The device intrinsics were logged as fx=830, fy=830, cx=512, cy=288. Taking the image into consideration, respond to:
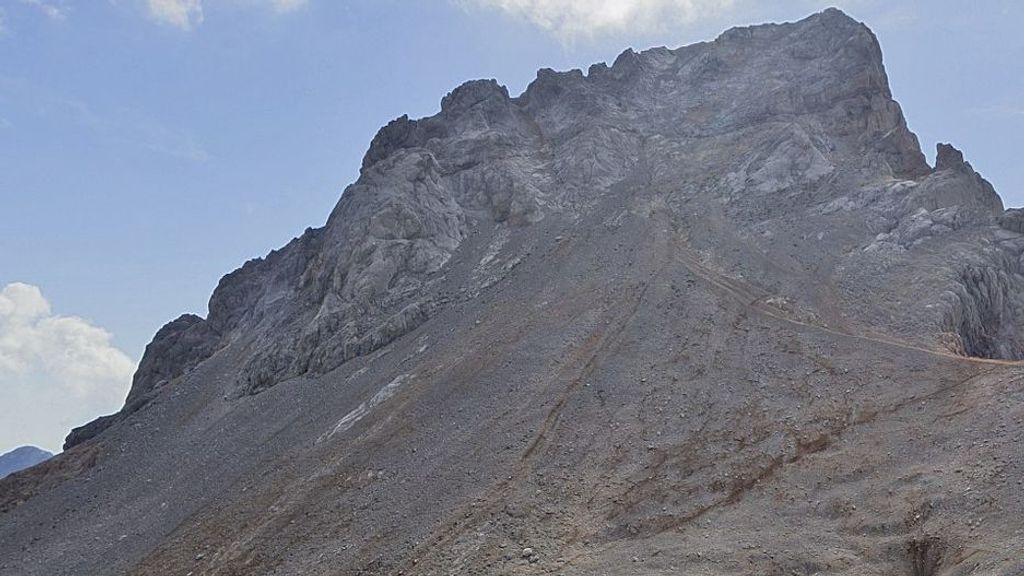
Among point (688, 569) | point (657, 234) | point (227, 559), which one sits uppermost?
point (657, 234)

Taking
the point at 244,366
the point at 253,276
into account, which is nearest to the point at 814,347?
the point at 244,366

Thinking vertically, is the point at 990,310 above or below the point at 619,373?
below

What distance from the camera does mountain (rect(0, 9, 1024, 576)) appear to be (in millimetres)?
24797

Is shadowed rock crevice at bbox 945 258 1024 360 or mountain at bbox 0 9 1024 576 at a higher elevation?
mountain at bbox 0 9 1024 576

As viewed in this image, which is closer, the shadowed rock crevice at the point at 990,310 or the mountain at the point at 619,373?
the mountain at the point at 619,373

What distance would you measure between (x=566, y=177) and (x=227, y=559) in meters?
34.5

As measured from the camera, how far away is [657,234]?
45.2 metres

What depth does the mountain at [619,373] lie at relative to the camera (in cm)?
2480

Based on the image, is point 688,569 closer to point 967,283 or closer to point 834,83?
point 967,283

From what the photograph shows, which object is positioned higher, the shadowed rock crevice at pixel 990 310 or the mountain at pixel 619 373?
the mountain at pixel 619 373

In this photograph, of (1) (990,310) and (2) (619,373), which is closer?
(2) (619,373)

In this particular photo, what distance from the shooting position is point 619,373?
1339 inches

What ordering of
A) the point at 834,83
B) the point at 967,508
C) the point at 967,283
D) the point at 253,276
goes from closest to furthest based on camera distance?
the point at 967,508 < the point at 967,283 < the point at 834,83 < the point at 253,276

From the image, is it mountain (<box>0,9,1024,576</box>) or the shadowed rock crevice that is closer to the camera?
mountain (<box>0,9,1024,576</box>)
